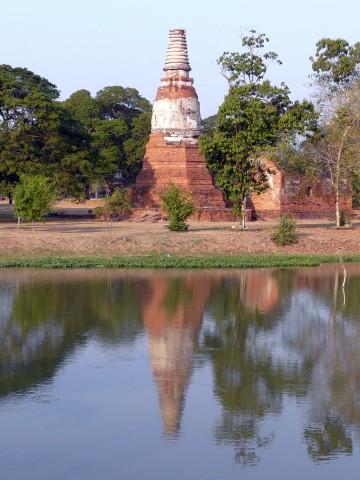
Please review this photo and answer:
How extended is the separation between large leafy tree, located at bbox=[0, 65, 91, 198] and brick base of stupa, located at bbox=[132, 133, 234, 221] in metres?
3.17

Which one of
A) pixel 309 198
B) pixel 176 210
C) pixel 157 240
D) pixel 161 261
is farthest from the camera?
pixel 309 198

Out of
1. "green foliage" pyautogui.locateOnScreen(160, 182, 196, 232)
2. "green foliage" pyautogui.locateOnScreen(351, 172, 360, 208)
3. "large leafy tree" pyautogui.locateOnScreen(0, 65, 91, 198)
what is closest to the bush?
"green foliage" pyautogui.locateOnScreen(160, 182, 196, 232)

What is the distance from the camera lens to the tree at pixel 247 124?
1505 inches

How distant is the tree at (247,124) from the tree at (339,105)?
Answer: 67.2 inches

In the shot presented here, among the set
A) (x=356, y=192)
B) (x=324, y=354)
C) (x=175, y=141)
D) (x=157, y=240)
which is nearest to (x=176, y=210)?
(x=157, y=240)

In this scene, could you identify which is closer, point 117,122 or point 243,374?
point 243,374

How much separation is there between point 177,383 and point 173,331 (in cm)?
463

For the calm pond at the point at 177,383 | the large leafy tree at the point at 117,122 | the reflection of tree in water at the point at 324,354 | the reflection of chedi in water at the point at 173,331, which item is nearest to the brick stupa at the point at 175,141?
the large leafy tree at the point at 117,122

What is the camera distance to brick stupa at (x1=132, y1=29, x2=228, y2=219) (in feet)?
154

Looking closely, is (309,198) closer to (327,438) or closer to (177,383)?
(177,383)

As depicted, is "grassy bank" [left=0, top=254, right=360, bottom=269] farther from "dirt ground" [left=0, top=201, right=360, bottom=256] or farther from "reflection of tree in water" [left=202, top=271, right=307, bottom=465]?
"reflection of tree in water" [left=202, top=271, right=307, bottom=465]

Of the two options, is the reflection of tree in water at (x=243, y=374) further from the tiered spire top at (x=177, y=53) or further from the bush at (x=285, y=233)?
the tiered spire top at (x=177, y=53)

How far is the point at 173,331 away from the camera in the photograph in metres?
20.2

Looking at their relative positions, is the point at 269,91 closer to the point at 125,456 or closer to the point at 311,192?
the point at 311,192
